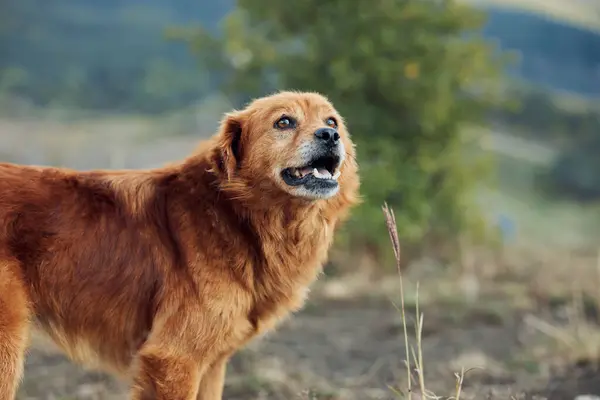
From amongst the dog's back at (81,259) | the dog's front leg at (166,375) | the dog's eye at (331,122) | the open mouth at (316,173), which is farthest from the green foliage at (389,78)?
the dog's front leg at (166,375)

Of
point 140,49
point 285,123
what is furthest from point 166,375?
point 140,49

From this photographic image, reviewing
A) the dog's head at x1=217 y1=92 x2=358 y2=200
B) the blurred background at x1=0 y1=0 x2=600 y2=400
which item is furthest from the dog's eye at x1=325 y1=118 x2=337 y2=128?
the blurred background at x1=0 y1=0 x2=600 y2=400

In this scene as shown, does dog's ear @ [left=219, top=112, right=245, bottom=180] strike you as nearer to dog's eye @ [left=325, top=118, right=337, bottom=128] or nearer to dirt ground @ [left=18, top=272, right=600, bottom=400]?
dog's eye @ [left=325, top=118, right=337, bottom=128]

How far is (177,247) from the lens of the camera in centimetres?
396

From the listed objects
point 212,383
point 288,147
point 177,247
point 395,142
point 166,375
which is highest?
point 288,147

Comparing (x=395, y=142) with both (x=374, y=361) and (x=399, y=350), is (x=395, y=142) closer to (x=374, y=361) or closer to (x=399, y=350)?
(x=399, y=350)

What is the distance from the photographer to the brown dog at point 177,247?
3.78 meters

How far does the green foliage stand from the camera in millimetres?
9008

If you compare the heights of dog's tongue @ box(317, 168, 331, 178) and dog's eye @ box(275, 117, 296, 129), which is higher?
dog's eye @ box(275, 117, 296, 129)

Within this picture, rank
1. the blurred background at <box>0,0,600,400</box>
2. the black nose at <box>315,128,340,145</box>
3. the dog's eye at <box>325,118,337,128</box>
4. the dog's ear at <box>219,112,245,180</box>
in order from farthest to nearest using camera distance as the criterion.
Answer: the blurred background at <box>0,0,600,400</box> < the dog's eye at <box>325,118,337,128</box> < the dog's ear at <box>219,112,245,180</box> < the black nose at <box>315,128,340,145</box>

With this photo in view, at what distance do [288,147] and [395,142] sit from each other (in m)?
5.36

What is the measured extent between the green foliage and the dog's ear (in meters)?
4.69

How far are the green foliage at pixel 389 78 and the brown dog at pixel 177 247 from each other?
186 inches

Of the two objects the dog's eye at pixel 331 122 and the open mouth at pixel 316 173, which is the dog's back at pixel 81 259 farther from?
the dog's eye at pixel 331 122
